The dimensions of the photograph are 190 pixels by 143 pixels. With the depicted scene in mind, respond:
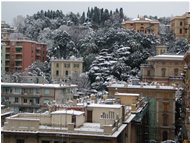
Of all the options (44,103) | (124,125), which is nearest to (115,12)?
(44,103)

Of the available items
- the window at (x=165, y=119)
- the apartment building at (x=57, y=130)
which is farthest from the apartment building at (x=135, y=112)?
the apartment building at (x=57, y=130)

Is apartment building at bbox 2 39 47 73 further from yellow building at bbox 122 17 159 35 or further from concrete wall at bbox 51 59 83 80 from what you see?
yellow building at bbox 122 17 159 35

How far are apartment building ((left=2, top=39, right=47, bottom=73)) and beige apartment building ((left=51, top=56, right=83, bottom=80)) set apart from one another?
11.5ft

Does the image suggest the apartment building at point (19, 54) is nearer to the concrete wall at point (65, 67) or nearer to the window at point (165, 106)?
the concrete wall at point (65, 67)

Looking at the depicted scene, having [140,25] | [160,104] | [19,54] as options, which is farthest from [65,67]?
[160,104]

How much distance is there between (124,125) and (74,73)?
2649 cm

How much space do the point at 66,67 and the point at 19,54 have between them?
5262mm

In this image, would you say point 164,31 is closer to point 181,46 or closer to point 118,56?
point 181,46

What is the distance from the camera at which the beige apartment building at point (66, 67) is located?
4356 centimetres

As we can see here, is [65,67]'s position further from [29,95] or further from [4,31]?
[29,95]

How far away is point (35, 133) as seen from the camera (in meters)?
13.8

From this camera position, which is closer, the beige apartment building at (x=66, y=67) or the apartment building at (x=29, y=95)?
the apartment building at (x=29, y=95)

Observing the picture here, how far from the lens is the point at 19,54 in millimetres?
45156

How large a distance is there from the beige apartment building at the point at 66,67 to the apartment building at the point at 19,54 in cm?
349
